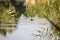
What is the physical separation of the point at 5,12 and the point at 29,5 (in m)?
0.24

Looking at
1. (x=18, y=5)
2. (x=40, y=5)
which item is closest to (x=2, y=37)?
(x=18, y=5)

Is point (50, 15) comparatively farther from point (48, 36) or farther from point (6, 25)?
point (6, 25)

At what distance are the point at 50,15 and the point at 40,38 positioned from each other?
24 centimetres

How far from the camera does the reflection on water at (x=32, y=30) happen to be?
1656 millimetres

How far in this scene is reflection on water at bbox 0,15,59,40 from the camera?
5.43ft

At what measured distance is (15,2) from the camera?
1688 mm

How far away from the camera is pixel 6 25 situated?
1.65 metres

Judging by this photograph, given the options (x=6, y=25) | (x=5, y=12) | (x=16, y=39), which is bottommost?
(x=16, y=39)

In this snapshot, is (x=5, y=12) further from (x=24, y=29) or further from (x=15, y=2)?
(x=24, y=29)

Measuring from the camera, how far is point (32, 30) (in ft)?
5.45

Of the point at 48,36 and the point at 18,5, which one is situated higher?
the point at 18,5

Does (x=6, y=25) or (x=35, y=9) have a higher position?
(x=35, y=9)

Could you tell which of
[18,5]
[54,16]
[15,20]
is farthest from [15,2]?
[54,16]

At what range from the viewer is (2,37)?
166 centimetres
